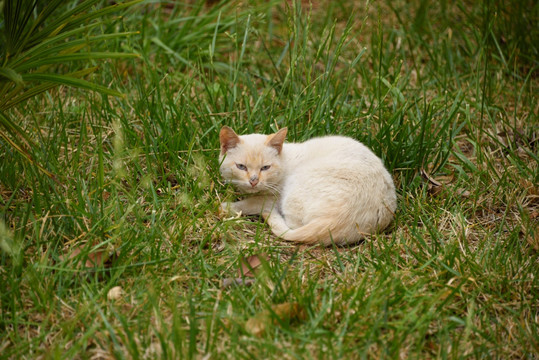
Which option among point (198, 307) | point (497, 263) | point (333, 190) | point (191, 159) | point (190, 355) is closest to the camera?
point (190, 355)

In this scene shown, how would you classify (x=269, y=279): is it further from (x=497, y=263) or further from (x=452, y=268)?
(x=497, y=263)

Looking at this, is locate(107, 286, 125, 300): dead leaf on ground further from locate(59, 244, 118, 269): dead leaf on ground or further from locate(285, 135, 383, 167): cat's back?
locate(285, 135, 383, 167): cat's back

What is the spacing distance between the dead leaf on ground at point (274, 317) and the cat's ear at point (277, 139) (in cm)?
119

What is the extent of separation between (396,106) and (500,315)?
180 cm

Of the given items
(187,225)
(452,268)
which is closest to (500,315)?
(452,268)

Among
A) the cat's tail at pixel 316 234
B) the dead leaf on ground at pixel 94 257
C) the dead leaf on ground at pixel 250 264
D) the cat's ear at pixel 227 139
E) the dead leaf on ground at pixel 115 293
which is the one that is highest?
the cat's ear at pixel 227 139

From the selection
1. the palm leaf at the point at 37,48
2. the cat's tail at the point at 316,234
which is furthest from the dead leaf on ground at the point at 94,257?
the cat's tail at the point at 316,234

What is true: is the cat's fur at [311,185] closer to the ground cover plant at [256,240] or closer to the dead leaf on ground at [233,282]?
the ground cover plant at [256,240]

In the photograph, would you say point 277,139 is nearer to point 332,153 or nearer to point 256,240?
point 332,153

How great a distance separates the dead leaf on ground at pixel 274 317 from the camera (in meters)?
2.06

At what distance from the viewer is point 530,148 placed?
3.45 m

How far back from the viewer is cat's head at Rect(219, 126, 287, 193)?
312 centimetres

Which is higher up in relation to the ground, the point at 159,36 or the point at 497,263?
the point at 159,36

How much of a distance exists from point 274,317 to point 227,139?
4.32 ft
